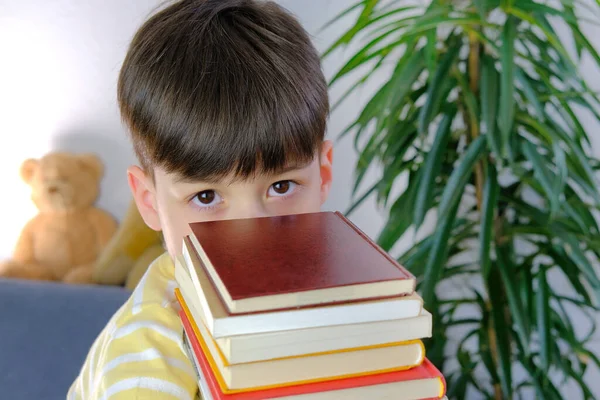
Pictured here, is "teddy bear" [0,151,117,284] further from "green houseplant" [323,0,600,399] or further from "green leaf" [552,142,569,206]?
"green leaf" [552,142,569,206]

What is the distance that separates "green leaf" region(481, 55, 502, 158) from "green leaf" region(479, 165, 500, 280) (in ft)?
0.37

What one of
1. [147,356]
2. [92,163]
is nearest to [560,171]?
[147,356]

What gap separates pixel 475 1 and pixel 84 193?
1637 millimetres

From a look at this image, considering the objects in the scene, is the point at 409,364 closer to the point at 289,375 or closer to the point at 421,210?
the point at 289,375

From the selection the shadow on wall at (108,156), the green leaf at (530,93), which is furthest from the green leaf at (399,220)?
the shadow on wall at (108,156)

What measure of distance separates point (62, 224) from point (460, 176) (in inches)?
62.6

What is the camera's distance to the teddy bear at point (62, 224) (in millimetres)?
2303

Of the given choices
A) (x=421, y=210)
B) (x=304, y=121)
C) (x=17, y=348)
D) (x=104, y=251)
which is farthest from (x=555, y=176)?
(x=104, y=251)

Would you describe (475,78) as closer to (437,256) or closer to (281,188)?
(437,256)

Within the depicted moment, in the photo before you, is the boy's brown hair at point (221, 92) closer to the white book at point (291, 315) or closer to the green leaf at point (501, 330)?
the white book at point (291, 315)

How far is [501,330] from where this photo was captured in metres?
1.38

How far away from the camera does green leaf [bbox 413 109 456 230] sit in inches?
50.0

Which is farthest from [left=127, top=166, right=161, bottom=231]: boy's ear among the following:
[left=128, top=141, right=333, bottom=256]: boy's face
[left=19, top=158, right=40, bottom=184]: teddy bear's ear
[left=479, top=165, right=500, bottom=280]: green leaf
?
[left=19, top=158, right=40, bottom=184]: teddy bear's ear

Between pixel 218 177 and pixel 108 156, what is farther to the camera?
pixel 108 156
